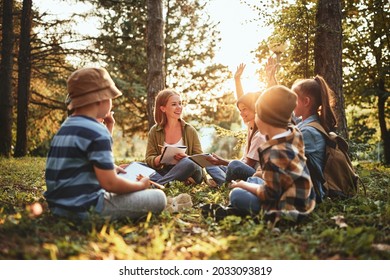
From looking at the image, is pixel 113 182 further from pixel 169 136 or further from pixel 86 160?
pixel 169 136

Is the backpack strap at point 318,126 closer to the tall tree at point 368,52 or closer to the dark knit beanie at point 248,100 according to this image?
the dark knit beanie at point 248,100

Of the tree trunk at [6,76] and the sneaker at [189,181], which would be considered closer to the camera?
the sneaker at [189,181]

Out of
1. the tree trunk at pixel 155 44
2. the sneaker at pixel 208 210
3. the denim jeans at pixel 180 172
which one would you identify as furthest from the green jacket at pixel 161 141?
the tree trunk at pixel 155 44

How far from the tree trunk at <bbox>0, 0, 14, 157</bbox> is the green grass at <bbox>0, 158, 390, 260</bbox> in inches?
412

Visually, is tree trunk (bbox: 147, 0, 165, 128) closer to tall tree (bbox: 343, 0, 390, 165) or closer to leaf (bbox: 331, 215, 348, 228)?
leaf (bbox: 331, 215, 348, 228)

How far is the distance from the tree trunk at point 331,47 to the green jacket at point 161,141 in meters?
2.89

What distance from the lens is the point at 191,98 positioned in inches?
803

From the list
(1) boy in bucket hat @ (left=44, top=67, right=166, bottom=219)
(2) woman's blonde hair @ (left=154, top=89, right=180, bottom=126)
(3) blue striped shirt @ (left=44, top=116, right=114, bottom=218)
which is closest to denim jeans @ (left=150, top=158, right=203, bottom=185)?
(2) woman's blonde hair @ (left=154, top=89, right=180, bottom=126)

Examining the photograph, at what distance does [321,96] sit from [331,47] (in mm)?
3520

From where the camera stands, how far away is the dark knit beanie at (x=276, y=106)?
10.3 feet

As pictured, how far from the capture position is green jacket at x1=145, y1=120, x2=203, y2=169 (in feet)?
19.0

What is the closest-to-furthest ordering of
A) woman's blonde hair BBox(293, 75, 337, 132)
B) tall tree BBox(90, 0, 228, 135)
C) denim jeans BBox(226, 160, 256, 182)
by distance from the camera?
woman's blonde hair BBox(293, 75, 337, 132), denim jeans BBox(226, 160, 256, 182), tall tree BBox(90, 0, 228, 135)

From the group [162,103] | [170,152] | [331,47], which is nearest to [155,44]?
[162,103]
